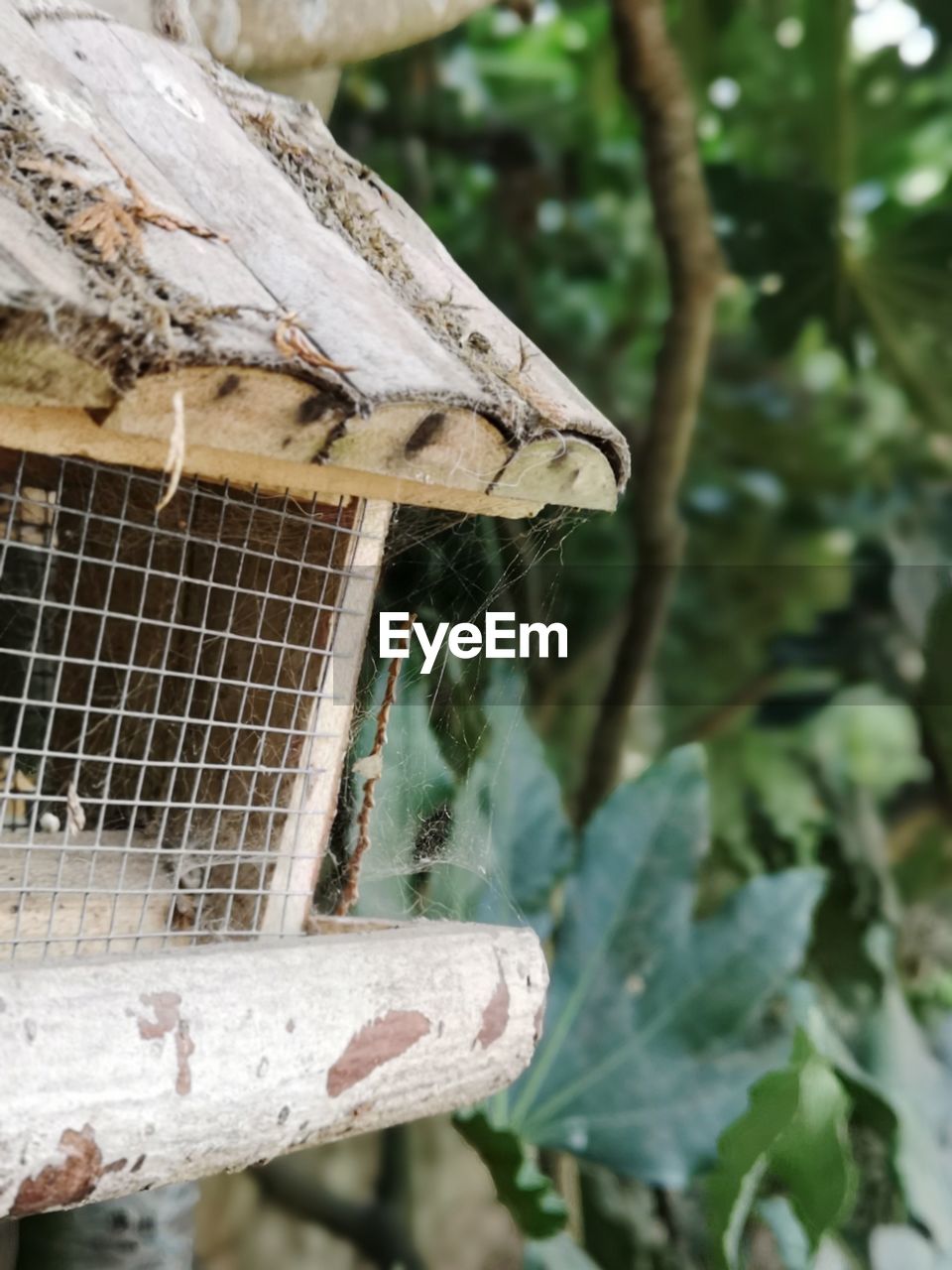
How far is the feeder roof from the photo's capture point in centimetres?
45

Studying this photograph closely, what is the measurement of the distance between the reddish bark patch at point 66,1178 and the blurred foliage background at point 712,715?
25 centimetres

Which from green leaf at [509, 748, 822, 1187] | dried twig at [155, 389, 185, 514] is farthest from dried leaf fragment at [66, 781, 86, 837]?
green leaf at [509, 748, 822, 1187]

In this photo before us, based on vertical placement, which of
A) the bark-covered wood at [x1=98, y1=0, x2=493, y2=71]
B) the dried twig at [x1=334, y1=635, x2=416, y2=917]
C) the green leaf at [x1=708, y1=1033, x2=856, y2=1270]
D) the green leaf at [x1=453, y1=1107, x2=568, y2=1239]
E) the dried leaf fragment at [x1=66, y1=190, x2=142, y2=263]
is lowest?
the green leaf at [x1=453, y1=1107, x2=568, y2=1239]

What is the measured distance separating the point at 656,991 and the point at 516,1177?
1.04 ft

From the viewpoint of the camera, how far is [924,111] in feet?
6.40

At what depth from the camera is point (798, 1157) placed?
104 centimetres

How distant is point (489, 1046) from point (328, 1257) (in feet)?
4.93

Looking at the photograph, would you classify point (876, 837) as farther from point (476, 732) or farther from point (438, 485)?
point (438, 485)

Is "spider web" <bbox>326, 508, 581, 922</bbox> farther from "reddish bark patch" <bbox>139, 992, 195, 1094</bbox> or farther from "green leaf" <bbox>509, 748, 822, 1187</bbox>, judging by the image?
"green leaf" <bbox>509, 748, 822, 1187</bbox>

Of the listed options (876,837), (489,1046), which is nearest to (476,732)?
(489,1046)

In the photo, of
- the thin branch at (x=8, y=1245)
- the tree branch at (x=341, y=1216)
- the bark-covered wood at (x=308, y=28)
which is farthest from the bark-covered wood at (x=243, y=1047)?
the tree branch at (x=341, y=1216)

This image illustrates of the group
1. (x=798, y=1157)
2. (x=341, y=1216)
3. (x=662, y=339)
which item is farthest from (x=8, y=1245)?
(x=662, y=339)

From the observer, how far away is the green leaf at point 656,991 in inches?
49.6

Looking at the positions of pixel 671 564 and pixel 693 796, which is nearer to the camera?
pixel 693 796
